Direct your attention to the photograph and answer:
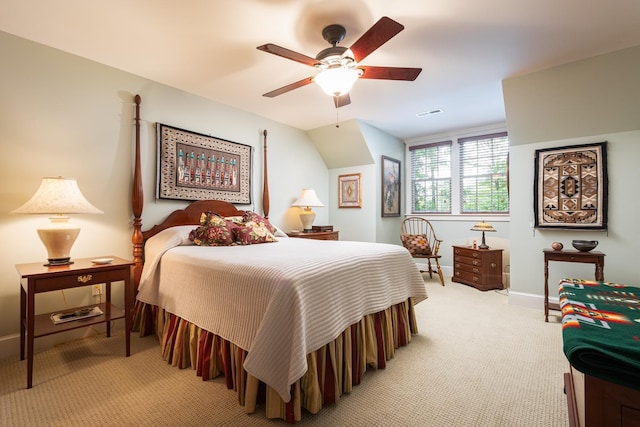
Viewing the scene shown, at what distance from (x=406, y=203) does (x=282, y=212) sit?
99.7 inches

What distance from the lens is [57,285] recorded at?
6.33 ft

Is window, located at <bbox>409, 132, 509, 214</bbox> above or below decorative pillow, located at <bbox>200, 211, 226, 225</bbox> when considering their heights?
above

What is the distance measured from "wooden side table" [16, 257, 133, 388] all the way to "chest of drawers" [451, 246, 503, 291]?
4114 mm

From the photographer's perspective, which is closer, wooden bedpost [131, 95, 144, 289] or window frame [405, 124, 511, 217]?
wooden bedpost [131, 95, 144, 289]

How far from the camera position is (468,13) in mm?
1987

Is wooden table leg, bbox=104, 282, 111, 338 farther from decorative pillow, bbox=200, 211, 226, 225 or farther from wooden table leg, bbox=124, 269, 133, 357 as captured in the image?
decorative pillow, bbox=200, 211, 226, 225

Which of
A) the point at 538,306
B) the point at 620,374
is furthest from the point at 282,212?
the point at 620,374

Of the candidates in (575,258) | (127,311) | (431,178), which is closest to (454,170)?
(431,178)

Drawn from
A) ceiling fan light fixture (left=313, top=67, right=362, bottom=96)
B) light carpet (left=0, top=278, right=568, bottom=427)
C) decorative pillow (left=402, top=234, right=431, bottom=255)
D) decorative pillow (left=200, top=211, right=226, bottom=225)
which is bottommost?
light carpet (left=0, top=278, right=568, bottom=427)

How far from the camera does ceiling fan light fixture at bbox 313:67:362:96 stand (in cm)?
206

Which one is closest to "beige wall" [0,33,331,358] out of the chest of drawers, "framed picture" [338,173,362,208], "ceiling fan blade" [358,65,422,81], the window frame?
"ceiling fan blade" [358,65,422,81]

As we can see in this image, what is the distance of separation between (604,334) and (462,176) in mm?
4219

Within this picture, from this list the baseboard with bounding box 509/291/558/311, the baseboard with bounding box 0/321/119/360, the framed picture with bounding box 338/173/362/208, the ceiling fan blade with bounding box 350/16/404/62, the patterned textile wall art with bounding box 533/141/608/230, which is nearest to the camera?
the ceiling fan blade with bounding box 350/16/404/62

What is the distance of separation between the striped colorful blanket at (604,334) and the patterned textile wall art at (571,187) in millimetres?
1614
